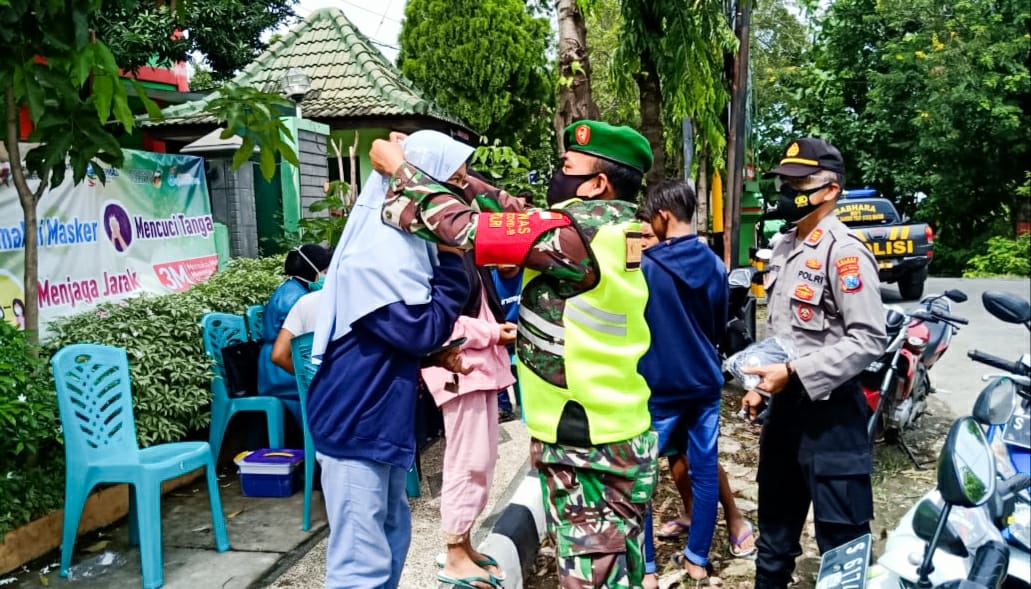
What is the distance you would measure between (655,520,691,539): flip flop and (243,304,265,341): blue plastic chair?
9.42 ft

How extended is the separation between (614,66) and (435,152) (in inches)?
169

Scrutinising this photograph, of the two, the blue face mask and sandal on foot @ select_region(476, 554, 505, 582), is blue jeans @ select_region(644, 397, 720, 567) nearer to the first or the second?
sandal on foot @ select_region(476, 554, 505, 582)

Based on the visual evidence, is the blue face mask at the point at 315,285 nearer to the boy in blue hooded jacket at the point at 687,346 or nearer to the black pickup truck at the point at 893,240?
the boy in blue hooded jacket at the point at 687,346

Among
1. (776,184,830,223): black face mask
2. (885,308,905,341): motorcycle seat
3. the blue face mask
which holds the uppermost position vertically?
(776,184,830,223): black face mask

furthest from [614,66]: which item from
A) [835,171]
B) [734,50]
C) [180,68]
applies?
[180,68]

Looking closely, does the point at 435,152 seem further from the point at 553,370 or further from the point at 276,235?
the point at 276,235

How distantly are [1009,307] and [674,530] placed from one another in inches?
93.3

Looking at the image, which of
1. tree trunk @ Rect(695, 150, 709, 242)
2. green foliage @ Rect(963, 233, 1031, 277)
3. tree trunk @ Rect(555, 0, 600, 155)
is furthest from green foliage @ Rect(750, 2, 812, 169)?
tree trunk @ Rect(555, 0, 600, 155)

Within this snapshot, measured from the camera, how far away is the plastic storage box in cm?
462

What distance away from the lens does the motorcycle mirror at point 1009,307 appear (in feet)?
7.28

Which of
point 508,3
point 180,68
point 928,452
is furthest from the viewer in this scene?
point 180,68

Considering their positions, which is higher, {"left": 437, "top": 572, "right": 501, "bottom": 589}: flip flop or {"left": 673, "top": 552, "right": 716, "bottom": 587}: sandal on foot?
{"left": 437, "top": 572, "right": 501, "bottom": 589}: flip flop

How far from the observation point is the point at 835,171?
2992mm

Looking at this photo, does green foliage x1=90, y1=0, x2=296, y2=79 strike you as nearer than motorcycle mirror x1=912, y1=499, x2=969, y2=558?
No
